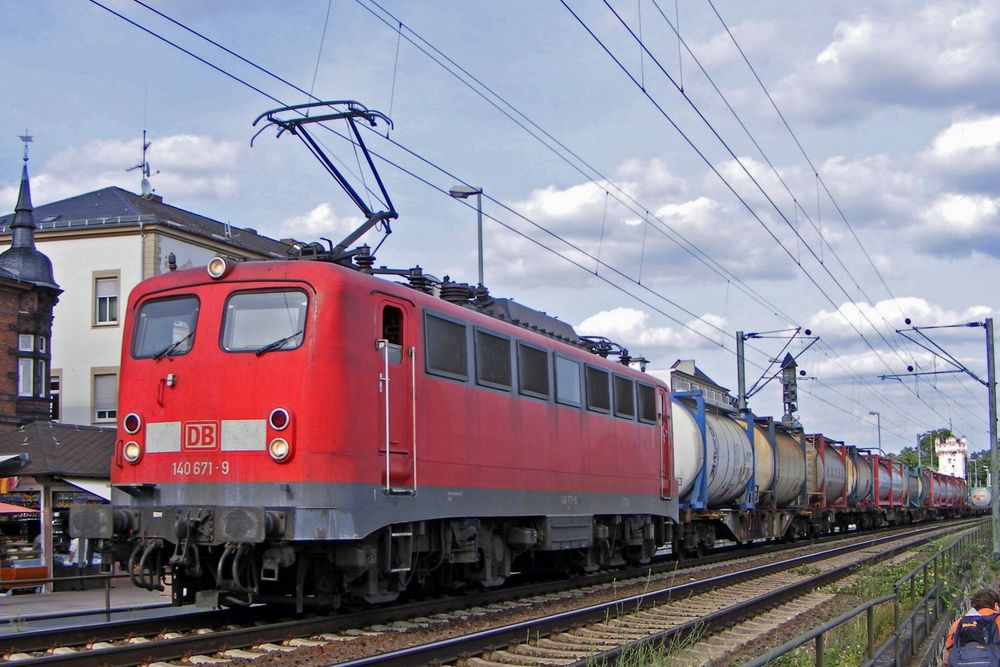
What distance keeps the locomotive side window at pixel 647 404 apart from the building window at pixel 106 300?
928 inches

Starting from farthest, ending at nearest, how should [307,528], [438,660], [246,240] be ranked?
[246,240] → [307,528] → [438,660]

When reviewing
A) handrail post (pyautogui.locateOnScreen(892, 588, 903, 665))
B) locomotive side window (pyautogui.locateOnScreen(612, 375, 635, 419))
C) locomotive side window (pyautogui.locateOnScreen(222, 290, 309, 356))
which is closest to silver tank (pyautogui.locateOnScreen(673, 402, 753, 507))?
locomotive side window (pyautogui.locateOnScreen(612, 375, 635, 419))

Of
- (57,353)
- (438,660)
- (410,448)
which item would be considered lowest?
(438,660)

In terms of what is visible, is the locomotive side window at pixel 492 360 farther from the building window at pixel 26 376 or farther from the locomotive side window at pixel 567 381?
the building window at pixel 26 376

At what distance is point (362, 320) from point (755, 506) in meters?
18.0

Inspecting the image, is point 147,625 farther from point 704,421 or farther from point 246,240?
point 246,240

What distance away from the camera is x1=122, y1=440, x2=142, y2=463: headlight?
11508 mm

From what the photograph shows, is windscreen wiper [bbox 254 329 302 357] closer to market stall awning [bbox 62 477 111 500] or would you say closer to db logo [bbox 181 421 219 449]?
db logo [bbox 181 421 219 449]

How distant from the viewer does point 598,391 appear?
17266mm

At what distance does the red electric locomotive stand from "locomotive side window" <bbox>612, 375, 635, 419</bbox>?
4451mm

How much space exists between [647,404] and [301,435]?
993 centimetres

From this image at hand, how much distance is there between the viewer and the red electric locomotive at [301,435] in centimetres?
1073

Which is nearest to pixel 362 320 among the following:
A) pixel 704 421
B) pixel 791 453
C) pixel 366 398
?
pixel 366 398

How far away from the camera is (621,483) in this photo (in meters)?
18.0
